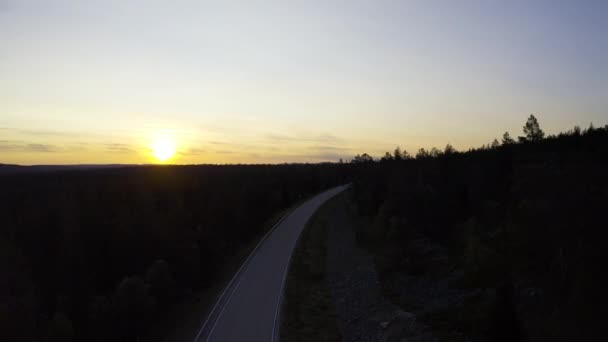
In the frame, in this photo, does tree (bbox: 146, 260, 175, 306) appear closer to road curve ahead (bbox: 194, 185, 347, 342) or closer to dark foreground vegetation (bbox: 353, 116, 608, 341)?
road curve ahead (bbox: 194, 185, 347, 342)

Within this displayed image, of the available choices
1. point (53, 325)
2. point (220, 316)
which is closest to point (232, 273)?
point (220, 316)

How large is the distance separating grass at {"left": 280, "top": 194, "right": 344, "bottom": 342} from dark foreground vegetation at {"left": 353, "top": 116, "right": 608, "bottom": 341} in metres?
3.28

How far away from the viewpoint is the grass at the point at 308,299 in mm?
18688

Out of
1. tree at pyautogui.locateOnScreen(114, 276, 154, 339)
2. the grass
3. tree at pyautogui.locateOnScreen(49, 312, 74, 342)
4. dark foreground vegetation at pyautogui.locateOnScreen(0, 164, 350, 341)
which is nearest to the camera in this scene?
the grass

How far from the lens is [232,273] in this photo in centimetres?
2938

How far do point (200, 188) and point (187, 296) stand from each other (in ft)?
95.7

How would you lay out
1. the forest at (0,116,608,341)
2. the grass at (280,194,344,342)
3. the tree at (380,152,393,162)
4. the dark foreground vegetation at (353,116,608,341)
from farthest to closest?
1. the tree at (380,152,393,162)
2. the grass at (280,194,344,342)
3. the forest at (0,116,608,341)
4. the dark foreground vegetation at (353,116,608,341)

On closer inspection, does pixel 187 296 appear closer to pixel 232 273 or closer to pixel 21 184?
pixel 232 273

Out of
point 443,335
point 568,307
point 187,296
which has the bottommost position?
point 187,296

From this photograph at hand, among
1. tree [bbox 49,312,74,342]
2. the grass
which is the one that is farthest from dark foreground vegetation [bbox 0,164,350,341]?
the grass

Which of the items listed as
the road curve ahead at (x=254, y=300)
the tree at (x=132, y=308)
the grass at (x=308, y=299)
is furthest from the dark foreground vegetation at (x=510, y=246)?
the tree at (x=132, y=308)

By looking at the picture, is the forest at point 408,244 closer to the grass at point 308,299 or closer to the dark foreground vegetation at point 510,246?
the dark foreground vegetation at point 510,246

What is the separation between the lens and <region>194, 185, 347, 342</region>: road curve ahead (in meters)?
18.6

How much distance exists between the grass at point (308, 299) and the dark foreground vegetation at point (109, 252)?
698 cm
